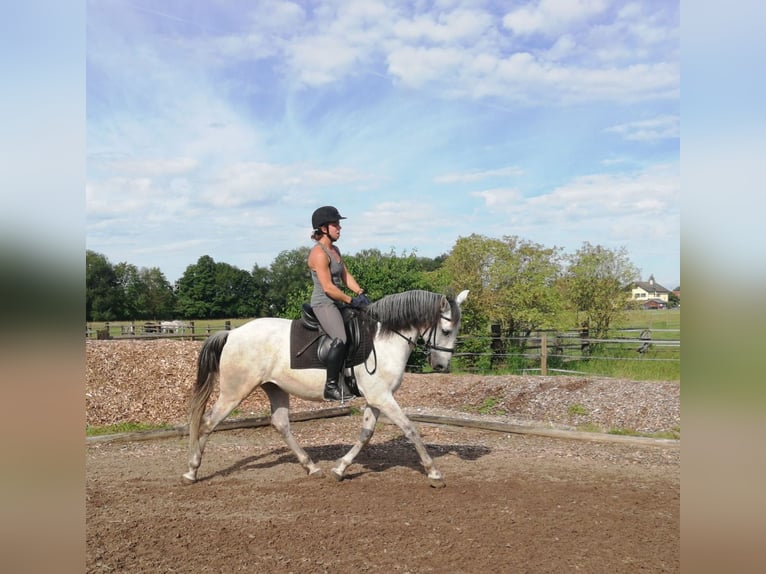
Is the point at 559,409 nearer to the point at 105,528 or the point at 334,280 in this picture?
the point at 334,280

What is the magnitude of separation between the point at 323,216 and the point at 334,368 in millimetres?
1601

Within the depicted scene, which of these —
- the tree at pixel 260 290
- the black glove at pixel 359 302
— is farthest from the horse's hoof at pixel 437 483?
the tree at pixel 260 290

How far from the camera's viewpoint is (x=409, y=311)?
604 cm

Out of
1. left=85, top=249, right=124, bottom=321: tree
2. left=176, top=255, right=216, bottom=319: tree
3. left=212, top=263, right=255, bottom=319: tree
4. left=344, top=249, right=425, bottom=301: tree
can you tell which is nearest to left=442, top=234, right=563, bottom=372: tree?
left=344, top=249, right=425, bottom=301: tree

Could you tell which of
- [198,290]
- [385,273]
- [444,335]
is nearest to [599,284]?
[385,273]

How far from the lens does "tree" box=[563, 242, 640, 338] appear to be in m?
17.8

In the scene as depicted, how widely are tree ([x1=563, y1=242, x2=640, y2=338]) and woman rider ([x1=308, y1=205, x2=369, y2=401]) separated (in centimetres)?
1364

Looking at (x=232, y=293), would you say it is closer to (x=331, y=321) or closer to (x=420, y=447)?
(x=331, y=321)

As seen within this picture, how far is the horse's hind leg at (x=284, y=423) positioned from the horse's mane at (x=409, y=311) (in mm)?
1471

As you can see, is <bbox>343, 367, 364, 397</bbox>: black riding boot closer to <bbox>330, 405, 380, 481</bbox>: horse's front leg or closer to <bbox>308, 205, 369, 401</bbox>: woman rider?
<bbox>308, 205, 369, 401</bbox>: woman rider

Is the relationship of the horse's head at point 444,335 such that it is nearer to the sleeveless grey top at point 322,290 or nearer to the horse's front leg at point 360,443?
the horse's front leg at point 360,443

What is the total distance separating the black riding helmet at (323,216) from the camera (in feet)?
19.4

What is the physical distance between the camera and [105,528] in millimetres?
4523
